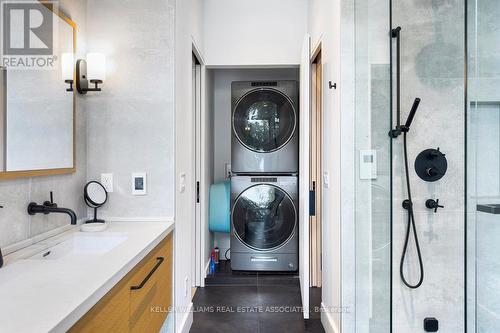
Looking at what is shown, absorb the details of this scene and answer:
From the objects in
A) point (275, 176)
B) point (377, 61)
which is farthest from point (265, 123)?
point (377, 61)

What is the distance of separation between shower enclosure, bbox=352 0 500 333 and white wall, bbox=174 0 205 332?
103cm

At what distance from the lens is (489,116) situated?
3.46 ft

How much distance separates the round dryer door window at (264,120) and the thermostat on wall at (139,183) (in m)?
1.43

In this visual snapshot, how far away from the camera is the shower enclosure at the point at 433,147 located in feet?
3.54

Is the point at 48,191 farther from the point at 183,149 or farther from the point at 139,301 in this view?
the point at 183,149

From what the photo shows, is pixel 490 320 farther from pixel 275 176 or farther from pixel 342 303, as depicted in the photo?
pixel 275 176

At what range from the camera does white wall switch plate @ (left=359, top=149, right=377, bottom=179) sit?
141 cm

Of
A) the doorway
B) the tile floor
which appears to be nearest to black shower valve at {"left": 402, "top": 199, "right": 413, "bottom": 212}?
the doorway

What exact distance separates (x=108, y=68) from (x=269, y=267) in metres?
2.29

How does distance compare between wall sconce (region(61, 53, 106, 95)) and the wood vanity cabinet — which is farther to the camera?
wall sconce (region(61, 53, 106, 95))

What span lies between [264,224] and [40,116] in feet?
7.07

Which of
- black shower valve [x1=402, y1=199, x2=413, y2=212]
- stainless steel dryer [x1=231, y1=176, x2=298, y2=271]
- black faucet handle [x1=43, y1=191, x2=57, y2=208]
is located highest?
black faucet handle [x1=43, y1=191, x2=57, y2=208]

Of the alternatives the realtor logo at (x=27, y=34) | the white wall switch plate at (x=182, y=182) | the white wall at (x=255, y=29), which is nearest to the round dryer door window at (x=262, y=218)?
the white wall switch plate at (x=182, y=182)

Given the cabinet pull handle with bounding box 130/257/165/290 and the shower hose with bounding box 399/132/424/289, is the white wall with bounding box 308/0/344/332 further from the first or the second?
the cabinet pull handle with bounding box 130/257/165/290
